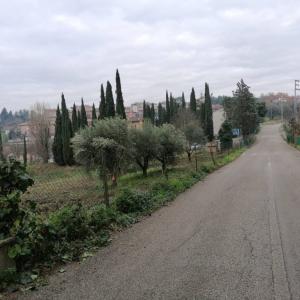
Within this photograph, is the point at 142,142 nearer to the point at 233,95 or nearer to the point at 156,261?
the point at 156,261

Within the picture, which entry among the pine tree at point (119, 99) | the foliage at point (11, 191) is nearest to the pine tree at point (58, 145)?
the pine tree at point (119, 99)

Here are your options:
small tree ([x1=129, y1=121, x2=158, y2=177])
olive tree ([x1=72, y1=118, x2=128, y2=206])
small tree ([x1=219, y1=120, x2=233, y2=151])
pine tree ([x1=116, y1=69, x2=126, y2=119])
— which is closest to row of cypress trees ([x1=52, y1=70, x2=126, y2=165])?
pine tree ([x1=116, y1=69, x2=126, y2=119])

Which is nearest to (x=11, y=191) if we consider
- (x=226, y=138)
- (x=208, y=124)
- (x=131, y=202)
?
(x=131, y=202)

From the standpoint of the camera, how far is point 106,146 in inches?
848

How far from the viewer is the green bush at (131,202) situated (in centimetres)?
1024

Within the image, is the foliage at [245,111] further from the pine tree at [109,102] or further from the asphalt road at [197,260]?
the asphalt road at [197,260]

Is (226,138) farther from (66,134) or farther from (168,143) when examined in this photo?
(168,143)

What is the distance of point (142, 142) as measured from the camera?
87.9ft

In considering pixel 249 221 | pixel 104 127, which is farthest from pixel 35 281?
pixel 104 127

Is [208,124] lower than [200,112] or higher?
lower

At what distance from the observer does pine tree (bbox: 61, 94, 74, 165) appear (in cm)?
5950

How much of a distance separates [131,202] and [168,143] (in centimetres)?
1824

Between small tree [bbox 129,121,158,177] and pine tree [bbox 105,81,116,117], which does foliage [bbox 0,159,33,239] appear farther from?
pine tree [bbox 105,81,116,117]

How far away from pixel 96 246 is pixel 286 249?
3.27 m
